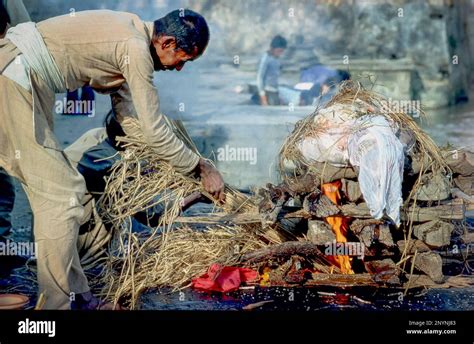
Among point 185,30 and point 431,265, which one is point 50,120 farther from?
point 431,265

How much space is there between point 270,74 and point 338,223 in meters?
2.80

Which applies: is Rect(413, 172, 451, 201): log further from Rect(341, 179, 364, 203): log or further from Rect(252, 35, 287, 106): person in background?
Rect(252, 35, 287, 106): person in background

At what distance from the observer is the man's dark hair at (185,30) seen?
5.89m

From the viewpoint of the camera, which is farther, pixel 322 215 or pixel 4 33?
pixel 4 33

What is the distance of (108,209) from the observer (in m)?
6.39

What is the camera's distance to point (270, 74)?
8.80 meters

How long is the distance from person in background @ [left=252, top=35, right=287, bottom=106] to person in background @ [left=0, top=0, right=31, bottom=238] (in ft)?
7.85

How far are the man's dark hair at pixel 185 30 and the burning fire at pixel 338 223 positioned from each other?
52.5 inches

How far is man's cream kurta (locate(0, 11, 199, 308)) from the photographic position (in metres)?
5.66

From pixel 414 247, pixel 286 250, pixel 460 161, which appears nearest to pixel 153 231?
pixel 286 250

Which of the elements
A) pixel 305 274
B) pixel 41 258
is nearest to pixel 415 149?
pixel 305 274

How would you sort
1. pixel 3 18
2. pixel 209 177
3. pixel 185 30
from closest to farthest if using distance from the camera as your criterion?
1. pixel 185 30
2. pixel 209 177
3. pixel 3 18

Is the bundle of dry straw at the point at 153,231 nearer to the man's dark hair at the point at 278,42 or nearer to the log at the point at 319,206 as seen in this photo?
the log at the point at 319,206

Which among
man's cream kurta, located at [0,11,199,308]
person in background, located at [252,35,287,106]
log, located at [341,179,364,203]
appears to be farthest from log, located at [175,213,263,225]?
person in background, located at [252,35,287,106]
